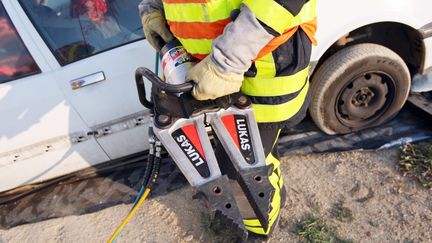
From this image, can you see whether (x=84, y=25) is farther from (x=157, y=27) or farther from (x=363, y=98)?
(x=363, y=98)

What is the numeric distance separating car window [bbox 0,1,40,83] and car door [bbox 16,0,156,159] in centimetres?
11

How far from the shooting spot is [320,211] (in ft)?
7.04

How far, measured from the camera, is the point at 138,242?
223 cm

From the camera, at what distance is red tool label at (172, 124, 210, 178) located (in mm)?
1480

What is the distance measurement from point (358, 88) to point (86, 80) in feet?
5.71

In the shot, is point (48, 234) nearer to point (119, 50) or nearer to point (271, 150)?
point (119, 50)

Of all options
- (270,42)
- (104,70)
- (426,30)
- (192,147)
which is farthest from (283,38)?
(426,30)

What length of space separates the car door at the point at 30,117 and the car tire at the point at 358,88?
1.56 meters

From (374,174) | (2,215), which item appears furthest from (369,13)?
(2,215)

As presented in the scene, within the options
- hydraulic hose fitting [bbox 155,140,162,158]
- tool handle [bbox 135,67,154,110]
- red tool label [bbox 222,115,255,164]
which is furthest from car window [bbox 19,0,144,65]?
red tool label [bbox 222,115,255,164]

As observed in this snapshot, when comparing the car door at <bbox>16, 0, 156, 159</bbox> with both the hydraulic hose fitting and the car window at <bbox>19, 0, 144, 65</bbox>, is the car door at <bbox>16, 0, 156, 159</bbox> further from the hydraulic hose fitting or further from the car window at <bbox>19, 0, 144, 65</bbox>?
the hydraulic hose fitting

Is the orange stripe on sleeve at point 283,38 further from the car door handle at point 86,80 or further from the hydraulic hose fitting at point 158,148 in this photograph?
the car door handle at point 86,80

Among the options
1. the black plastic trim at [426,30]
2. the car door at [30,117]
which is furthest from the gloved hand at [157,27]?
the black plastic trim at [426,30]

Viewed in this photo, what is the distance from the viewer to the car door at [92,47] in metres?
2.04
